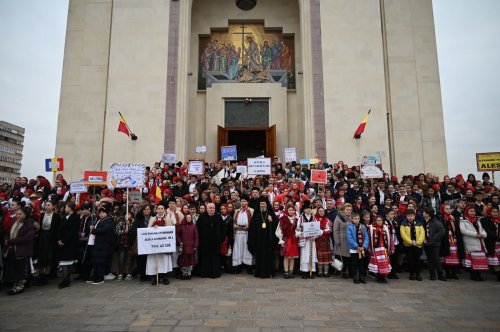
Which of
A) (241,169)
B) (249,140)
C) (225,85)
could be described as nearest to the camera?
(241,169)

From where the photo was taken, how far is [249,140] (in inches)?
810

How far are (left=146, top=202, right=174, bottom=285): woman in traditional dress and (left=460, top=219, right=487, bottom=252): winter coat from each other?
7034 millimetres

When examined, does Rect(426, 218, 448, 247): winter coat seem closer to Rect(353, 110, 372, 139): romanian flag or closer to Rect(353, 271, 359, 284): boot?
Rect(353, 271, 359, 284): boot

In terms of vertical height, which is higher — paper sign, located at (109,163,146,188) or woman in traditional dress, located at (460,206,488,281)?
paper sign, located at (109,163,146,188)

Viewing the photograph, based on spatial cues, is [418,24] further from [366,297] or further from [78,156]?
[78,156]

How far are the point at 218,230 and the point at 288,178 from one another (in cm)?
513

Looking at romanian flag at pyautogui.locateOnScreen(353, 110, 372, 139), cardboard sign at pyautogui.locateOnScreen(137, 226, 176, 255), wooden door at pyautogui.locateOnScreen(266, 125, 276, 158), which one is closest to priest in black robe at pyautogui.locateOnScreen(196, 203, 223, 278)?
cardboard sign at pyautogui.locateOnScreen(137, 226, 176, 255)

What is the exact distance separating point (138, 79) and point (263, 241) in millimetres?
12322

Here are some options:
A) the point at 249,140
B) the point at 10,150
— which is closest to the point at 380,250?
the point at 249,140

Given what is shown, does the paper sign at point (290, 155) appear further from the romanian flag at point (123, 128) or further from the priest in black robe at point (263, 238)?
the romanian flag at point (123, 128)

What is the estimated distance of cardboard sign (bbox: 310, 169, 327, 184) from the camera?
10.6m

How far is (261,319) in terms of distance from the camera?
499cm

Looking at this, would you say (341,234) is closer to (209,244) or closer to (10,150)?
(209,244)

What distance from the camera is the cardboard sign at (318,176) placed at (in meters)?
10.6
